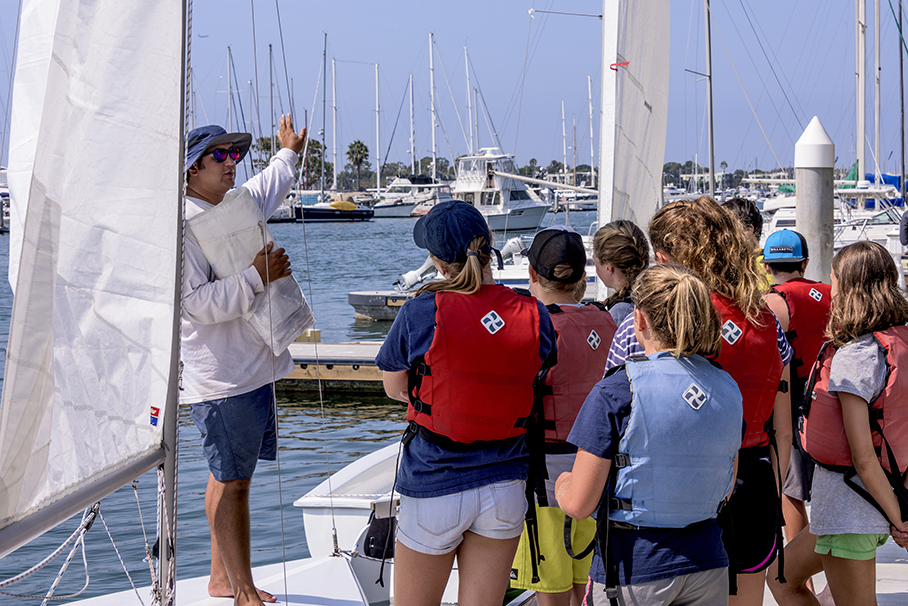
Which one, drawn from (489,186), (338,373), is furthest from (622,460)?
(489,186)

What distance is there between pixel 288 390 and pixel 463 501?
9201 mm

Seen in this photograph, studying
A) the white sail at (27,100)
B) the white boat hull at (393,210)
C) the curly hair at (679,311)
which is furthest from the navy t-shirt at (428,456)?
the white boat hull at (393,210)

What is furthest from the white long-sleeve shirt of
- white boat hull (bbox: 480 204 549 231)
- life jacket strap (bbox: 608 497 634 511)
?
white boat hull (bbox: 480 204 549 231)

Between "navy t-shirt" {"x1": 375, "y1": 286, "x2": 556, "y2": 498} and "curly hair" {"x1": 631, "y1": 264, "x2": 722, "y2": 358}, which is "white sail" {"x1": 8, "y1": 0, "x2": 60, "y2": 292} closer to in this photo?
"navy t-shirt" {"x1": 375, "y1": 286, "x2": 556, "y2": 498}

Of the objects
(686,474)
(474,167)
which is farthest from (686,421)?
(474,167)

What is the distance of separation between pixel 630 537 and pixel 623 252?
1.31m

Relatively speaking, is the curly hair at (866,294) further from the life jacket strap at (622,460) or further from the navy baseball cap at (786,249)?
the life jacket strap at (622,460)

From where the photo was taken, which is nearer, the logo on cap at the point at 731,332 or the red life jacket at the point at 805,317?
the logo on cap at the point at 731,332

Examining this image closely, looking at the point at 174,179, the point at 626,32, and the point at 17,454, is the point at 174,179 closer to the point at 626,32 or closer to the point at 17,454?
the point at 17,454

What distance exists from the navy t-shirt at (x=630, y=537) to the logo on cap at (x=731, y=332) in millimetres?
485

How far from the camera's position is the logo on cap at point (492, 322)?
91.4 inches

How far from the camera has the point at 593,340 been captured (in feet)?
9.48

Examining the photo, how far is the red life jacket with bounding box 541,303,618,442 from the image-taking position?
9.37 feet

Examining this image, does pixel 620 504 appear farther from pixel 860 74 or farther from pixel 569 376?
pixel 860 74
